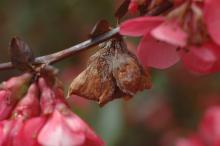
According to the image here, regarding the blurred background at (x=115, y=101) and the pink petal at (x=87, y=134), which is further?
the blurred background at (x=115, y=101)

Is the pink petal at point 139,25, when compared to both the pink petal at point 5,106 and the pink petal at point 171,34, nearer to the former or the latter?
the pink petal at point 171,34

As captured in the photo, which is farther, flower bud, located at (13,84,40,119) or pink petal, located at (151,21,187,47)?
flower bud, located at (13,84,40,119)

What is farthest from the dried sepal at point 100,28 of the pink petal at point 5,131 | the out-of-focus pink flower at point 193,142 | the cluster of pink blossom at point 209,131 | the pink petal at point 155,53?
the out-of-focus pink flower at point 193,142

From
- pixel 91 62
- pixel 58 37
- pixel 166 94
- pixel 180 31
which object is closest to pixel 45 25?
pixel 58 37

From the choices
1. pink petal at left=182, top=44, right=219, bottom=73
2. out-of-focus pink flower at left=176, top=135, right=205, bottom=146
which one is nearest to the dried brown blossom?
pink petal at left=182, top=44, right=219, bottom=73

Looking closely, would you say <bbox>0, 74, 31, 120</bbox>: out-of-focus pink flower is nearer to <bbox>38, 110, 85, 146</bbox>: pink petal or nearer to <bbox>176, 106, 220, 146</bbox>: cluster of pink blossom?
<bbox>38, 110, 85, 146</bbox>: pink petal

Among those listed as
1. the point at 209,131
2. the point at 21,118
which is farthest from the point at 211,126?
the point at 21,118

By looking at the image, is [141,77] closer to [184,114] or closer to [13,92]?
[13,92]

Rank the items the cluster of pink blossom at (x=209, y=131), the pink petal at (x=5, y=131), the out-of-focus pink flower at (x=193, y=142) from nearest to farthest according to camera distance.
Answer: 1. the pink petal at (x=5, y=131)
2. the cluster of pink blossom at (x=209, y=131)
3. the out-of-focus pink flower at (x=193, y=142)
